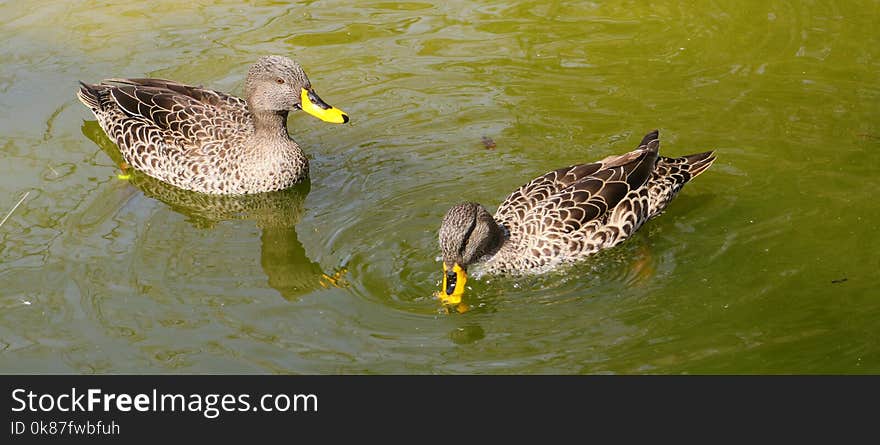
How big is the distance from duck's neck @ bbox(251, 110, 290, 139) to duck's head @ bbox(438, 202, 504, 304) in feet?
8.07

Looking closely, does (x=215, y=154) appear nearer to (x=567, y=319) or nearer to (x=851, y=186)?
(x=567, y=319)

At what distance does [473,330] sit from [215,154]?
3.37 m

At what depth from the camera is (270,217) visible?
9039 mm

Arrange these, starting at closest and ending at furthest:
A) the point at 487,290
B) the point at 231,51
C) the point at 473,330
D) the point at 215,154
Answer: the point at 473,330, the point at 487,290, the point at 215,154, the point at 231,51

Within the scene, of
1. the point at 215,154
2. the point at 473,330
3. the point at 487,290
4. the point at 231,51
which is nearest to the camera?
the point at 473,330

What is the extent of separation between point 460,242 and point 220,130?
322 cm

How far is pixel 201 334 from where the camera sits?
23.6 feet

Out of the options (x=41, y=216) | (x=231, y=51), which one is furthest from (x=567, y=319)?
(x=231, y=51)

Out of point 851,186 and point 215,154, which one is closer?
point 851,186

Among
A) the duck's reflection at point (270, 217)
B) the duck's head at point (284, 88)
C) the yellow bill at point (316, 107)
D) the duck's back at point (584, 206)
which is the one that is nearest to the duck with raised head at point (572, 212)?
the duck's back at point (584, 206)

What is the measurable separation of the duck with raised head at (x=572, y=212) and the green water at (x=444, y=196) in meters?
0.16

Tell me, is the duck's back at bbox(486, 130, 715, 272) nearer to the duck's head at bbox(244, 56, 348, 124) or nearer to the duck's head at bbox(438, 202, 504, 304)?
the duck's head at bbox(438, 202, 504, 304)

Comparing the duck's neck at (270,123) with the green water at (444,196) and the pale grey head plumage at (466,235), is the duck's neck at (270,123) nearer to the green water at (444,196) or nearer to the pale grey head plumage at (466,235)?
the green water at (444,196)

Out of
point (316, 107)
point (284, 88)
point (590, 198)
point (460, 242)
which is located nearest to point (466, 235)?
point (460, 242)
